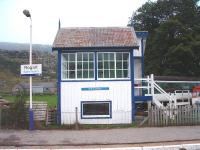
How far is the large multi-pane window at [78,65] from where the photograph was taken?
81.9 feet

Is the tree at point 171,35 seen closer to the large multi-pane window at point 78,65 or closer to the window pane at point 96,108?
the large multi-pane window at point 78,65

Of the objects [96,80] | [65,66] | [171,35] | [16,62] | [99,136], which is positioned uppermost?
[171,35]

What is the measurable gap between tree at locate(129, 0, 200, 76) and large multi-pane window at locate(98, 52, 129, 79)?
27220mm

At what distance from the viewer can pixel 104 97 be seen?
973 inches

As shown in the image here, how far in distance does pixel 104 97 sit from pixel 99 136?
Answer: 5996 mm

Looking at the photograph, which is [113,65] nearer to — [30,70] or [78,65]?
[78,65]

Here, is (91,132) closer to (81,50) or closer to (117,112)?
(117,112)

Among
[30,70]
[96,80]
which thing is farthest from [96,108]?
[30,70]

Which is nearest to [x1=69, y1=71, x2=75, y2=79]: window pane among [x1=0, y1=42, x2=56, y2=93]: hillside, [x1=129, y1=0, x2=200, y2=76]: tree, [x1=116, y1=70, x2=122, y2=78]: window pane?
[x1=116, y1=70, x2=122, y2=78]: window pane

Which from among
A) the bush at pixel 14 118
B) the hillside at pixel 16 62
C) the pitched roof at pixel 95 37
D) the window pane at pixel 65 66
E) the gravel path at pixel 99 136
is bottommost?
the gravel path at pixel 99 136

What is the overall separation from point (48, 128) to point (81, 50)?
5.18 m

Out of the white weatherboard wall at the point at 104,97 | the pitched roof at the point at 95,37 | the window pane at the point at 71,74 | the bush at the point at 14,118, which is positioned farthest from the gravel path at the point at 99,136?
the pitched roof at the point at 95,37

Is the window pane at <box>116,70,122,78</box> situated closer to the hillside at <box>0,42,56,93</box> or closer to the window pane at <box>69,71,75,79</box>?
the window pane at <box>69,71,75,79</box>

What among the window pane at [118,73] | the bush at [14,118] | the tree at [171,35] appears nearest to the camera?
the bush at [14,118]
